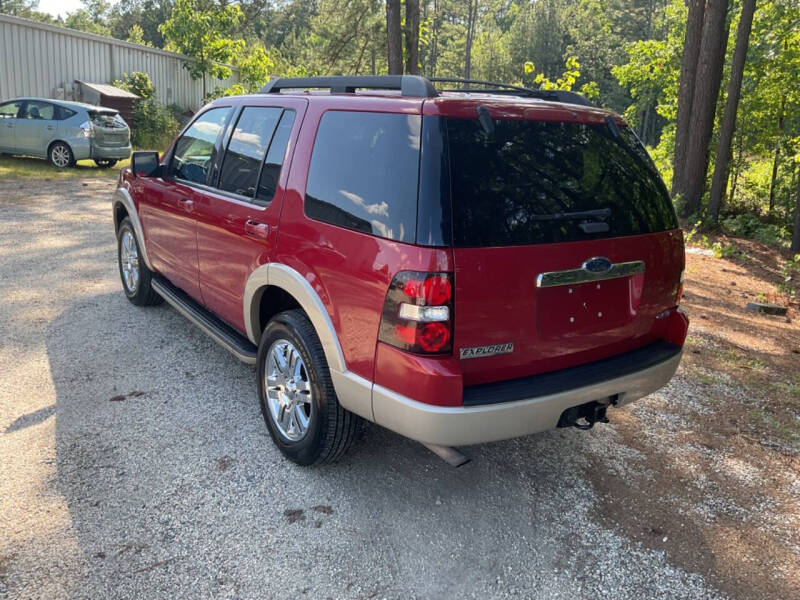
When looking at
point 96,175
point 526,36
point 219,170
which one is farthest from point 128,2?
point 219,170

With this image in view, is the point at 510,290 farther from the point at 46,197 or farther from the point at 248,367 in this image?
the point at 46,197

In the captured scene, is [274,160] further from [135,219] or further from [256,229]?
[135,219]

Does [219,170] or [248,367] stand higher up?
[219,170]

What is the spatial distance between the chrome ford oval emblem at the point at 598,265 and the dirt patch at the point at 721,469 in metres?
1.25

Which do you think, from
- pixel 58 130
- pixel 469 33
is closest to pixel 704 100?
pixel 58 130

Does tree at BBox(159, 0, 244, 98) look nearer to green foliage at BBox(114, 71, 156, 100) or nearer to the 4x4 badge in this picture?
green foliage at BBox(114, 71, 156, 100)

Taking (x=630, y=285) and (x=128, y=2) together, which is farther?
(x=128, y=2)

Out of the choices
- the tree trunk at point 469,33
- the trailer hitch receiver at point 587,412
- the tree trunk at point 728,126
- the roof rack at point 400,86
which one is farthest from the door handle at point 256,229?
the tree trunk at point 469,33

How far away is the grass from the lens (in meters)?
14.8

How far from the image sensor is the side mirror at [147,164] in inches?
201

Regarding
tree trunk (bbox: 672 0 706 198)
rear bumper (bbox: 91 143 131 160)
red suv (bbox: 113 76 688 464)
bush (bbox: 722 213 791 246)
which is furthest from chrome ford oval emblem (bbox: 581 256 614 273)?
rear bumper (bbox: 91 143 131 160)

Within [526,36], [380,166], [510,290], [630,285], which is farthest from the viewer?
[526,36]

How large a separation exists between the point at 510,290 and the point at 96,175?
51.4 ft

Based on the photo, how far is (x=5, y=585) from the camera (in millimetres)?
2604
